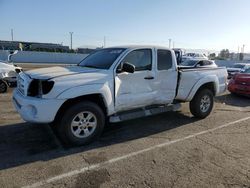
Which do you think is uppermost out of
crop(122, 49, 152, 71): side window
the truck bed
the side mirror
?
crop(122, 49, 152, 71): side window

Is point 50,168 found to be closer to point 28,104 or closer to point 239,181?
point 28,104

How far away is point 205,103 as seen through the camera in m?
7.30

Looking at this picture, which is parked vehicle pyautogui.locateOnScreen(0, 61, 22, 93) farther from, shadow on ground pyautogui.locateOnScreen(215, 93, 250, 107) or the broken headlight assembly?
shadow on ground pyautogui.locateOnScreen(215, 93, 250, 107)

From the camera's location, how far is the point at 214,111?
823cm

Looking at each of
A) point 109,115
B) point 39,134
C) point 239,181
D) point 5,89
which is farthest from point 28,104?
point 5,89

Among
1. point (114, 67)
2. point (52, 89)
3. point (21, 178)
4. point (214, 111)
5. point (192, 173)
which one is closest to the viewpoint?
point (21, 178)

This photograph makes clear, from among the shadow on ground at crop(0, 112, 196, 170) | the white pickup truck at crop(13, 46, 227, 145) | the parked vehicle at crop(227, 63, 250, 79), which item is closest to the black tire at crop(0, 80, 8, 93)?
the shadow on ground at crop(0, 112, 196, 170)

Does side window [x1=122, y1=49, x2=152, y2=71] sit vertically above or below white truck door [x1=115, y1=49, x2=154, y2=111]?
above

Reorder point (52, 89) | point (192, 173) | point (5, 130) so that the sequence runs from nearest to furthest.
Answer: point (192, 173) → point (52, 89) → point (5, 130)

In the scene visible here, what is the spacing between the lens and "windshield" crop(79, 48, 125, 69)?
554 cm

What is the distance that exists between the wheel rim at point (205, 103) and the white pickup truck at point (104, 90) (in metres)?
0.19

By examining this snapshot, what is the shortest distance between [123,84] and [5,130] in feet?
9.21

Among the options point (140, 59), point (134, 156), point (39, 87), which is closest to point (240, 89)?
point (140, 59)

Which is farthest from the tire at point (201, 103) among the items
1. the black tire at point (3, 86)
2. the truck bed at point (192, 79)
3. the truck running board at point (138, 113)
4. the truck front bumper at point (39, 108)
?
the black tire at point (3, 86)
